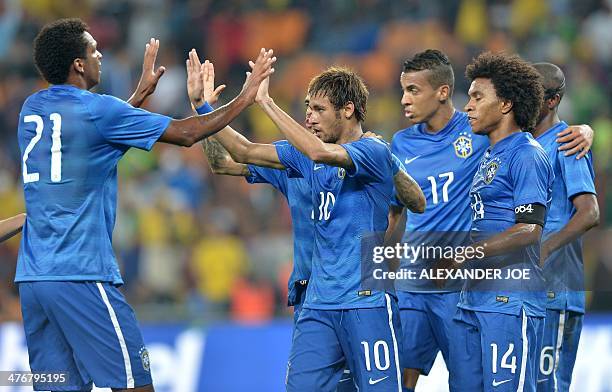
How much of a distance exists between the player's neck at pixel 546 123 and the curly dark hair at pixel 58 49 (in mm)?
3175

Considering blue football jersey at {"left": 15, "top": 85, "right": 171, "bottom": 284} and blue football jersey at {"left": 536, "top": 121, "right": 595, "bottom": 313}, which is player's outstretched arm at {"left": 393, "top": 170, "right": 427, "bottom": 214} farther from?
blue football jersey at {"left": 15, "top": 85, "right": 171, "bottom": 284}

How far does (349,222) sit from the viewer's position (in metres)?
6.61

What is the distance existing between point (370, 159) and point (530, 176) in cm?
94

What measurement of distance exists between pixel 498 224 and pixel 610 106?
26.7 ft

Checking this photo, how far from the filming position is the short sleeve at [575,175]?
7305mm

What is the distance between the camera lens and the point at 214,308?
42.9 ft

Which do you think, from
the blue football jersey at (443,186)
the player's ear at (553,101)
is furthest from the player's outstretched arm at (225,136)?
the player's ear at (553,101)

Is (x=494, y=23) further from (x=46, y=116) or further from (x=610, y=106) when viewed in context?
(x=46, y=116)

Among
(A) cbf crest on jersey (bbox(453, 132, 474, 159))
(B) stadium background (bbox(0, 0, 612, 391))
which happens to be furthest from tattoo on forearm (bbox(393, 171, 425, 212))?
(B) stadium background (bbox(0, 0, 612, 391))

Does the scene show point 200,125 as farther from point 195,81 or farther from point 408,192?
point 408,192

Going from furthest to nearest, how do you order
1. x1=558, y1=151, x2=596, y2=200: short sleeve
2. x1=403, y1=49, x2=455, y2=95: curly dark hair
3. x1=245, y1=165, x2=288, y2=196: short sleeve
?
x1=403, y1=49, x2=455, y2=95: curly dark hair, x1=245, y1=165, x2=288, y2=196: short sleeve, x1=558, y1=151, x2=596, y2=200: short sleeve

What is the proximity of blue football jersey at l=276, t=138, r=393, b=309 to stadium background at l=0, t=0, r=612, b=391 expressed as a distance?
185 inches

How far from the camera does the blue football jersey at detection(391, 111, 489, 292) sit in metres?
7.61

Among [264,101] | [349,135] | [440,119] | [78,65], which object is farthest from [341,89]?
[78,65]
